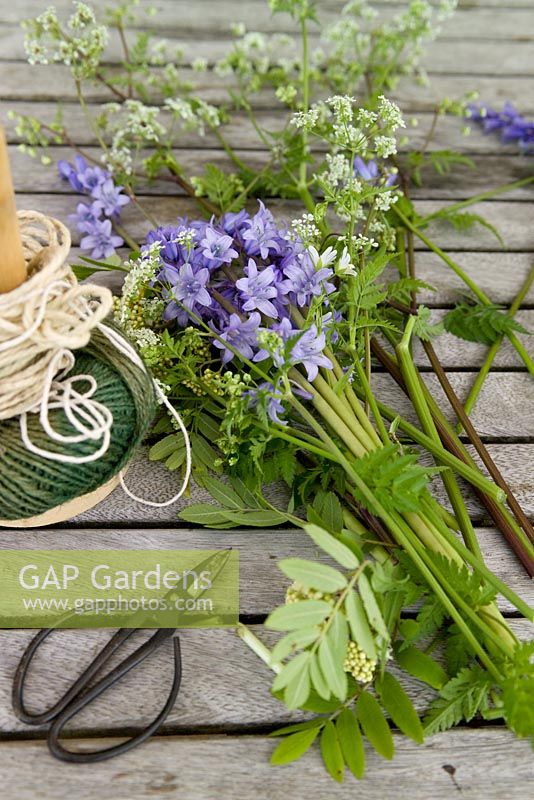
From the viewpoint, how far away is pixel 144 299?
976 millimetres

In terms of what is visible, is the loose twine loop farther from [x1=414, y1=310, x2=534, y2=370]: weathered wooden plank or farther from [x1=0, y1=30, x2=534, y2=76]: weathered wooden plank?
[x1=0, y1=30, x2=534, y2=76]: weathered wooden plank

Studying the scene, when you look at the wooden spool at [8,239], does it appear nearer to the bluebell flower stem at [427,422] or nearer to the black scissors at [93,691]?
the black scissors at [93,691]

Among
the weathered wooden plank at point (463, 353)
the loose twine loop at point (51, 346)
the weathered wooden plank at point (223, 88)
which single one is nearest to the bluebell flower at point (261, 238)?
the loose twine loop at point (51, 346)

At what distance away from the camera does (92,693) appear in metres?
0.81

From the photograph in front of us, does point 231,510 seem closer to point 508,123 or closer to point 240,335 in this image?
point 240,335

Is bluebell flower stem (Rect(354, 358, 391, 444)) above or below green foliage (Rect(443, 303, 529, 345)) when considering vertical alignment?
below

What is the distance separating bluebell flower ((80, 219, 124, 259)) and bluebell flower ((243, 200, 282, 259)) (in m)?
0.38

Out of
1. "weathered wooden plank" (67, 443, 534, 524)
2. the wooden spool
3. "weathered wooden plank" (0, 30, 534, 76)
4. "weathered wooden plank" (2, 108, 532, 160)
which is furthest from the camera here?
"weathered wooden plank" (0, 30, 534, 76)

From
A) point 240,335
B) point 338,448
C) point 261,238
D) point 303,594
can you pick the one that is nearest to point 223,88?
point 261,238

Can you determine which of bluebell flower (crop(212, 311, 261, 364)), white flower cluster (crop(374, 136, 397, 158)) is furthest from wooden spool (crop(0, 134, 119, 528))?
white flower cluster (crop(374, 136, 397, 158))

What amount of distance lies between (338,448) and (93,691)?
410 mm

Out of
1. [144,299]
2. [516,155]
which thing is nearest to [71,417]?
[144,299]

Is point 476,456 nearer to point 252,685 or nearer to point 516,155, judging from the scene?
point 252,685

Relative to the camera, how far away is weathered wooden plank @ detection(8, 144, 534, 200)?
4.69 ft
